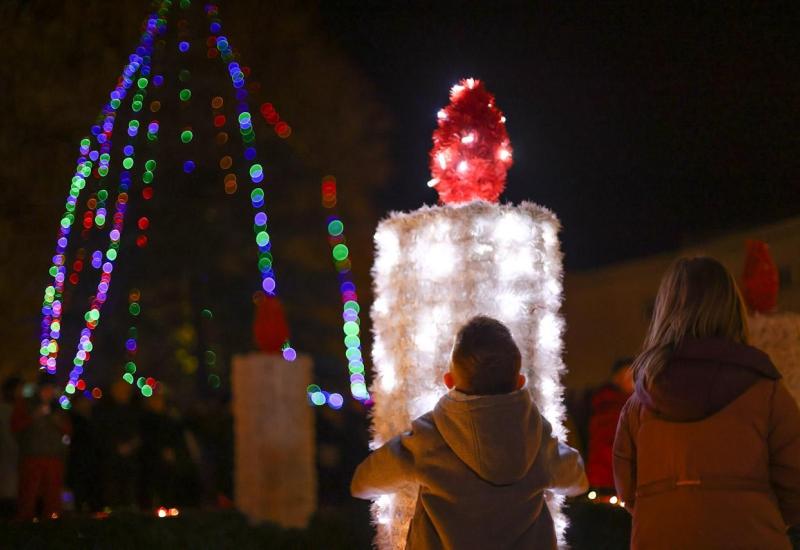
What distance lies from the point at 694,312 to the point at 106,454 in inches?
348

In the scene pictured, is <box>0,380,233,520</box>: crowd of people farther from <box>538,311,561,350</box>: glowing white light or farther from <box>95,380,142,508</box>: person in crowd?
<box>538,311,561,350</box>: glowing white light

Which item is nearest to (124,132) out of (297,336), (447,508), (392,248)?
(297,336)

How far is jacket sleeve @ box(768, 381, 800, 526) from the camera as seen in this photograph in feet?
9.65

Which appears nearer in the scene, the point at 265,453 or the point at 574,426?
the point at 265,453

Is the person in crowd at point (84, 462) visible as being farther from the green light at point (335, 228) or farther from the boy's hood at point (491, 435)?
the boy's hood at point (491, 435)

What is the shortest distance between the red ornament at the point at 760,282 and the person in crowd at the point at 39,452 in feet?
20.5

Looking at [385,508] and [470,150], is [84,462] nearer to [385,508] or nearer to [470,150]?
[385,508]

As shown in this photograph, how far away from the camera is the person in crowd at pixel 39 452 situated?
31.3 feet

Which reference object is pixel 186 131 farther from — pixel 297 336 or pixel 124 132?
pixel 297 336

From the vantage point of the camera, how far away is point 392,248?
5957mm

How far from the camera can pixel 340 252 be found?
1786 cm

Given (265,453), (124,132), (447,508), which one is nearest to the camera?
(447,508)

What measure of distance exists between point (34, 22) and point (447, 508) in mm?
14201

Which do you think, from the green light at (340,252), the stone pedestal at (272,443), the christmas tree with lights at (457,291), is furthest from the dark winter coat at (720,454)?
the green light at (340,252)
